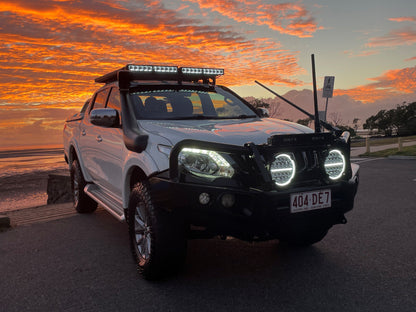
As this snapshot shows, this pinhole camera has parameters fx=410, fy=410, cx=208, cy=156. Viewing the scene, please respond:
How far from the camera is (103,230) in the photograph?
5496 millimetres

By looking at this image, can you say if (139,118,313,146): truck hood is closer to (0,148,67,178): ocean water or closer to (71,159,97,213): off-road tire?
(71,159,97,213): off-road tire

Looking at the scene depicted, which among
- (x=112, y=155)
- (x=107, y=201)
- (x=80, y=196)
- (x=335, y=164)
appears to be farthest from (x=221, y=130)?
(x=80, y=196)

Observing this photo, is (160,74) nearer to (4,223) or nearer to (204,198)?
(204,198)

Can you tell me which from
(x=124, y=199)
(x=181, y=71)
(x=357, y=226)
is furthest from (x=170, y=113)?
(x=357, y=226)

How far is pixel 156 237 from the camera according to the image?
3.33m

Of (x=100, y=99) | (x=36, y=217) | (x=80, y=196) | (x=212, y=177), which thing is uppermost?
(x=100, y=99)

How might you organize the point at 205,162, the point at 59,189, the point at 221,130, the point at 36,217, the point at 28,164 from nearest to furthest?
the point at 205,162 → the point at 221,130 → the point at 36,217 → the point at 59,189 → the point at 28,164

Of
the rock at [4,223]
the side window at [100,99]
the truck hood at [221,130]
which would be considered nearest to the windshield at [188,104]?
the truck hood at [221,130]

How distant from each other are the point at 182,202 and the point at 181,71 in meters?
2.11

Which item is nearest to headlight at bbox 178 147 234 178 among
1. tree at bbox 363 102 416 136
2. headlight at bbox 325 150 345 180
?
headlight at bbox 325 150 345 180

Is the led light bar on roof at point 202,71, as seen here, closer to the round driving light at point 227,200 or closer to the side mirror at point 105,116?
the side mirror at point 105,116

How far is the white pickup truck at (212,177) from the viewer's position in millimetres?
3117

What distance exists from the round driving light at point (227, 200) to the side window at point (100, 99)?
2.88 metres

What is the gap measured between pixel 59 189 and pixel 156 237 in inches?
292
